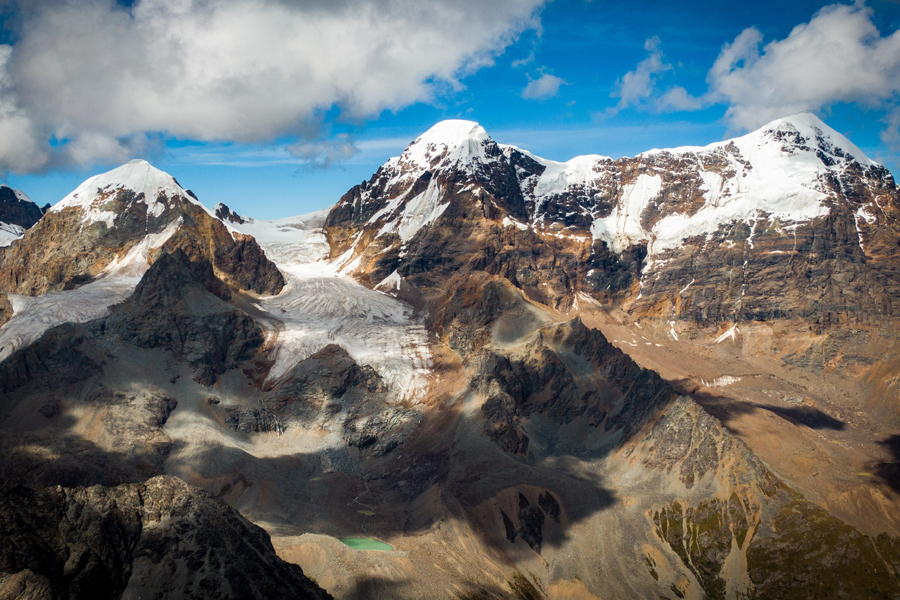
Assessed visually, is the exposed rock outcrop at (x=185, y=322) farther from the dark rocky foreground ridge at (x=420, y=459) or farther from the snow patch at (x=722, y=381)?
the snow patch at (x=722, y=381)

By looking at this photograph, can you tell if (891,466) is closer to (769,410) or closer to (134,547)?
(769,410)

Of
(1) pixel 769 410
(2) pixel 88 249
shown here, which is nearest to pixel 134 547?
(1) pixel 769 410

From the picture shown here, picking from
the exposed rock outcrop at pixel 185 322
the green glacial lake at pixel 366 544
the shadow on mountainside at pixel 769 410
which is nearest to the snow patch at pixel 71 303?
the exposed rock outcrop at pixel 185 322

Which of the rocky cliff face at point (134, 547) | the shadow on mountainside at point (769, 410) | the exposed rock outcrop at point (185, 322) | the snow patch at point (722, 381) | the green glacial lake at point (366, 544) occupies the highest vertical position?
the snow patch at point (722, 381)

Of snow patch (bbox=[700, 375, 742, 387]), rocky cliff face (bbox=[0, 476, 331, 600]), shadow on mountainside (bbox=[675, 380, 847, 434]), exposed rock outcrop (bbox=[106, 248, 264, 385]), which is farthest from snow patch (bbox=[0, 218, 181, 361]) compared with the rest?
snow patch (bbox=[700, 375, 742, 387])

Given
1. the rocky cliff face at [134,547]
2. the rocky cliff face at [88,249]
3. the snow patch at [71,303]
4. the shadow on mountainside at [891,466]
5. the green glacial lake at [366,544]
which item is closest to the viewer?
the rocky cliff face at [134,547]

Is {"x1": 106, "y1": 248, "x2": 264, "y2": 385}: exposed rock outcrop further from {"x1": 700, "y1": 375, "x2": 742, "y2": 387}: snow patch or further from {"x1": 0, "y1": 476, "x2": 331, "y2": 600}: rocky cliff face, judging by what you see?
{"x1": 700, "y1": 375, "x2": 742, "y2": 387}: snow patch

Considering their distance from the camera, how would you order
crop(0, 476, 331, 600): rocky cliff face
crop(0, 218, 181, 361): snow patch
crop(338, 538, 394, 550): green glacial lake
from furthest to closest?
crop(0, 218, 181, 361): snow patch < crop(338, 538, 394, 550): green glacial lake < crop(0, 476, 331, 600): rocky cliff face

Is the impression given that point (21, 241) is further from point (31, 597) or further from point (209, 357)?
point (31, 597)

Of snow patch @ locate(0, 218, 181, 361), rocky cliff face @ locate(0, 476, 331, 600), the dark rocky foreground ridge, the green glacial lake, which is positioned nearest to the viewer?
rocky cliff face @ locate(0, 476, 331, 600)
